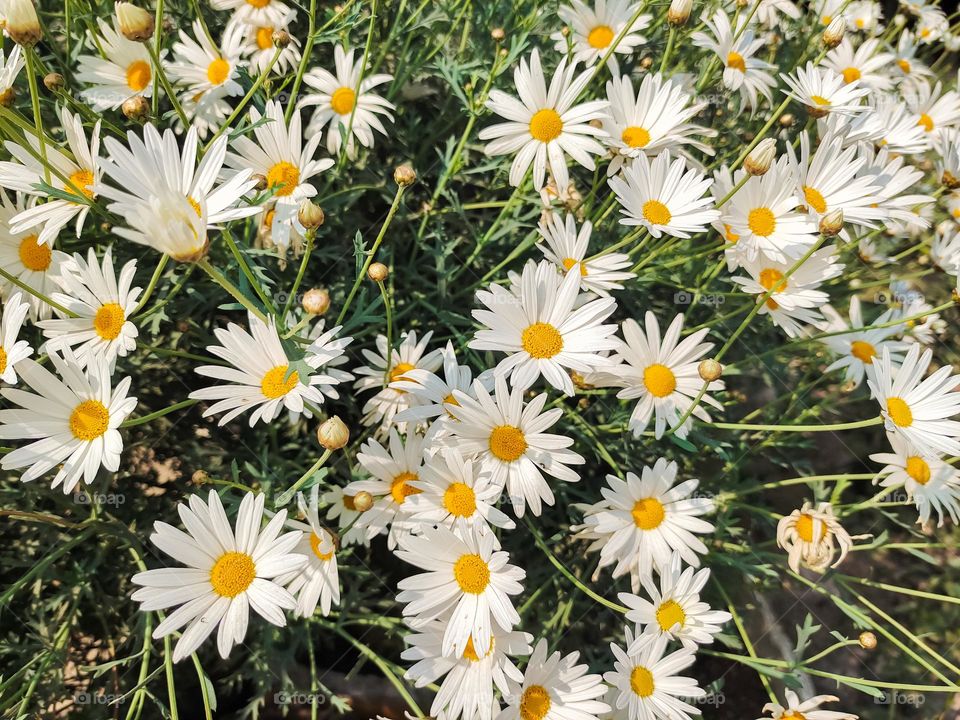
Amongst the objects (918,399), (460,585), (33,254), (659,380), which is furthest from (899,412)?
(33,254)

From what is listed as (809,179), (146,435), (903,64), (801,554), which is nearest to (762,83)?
(809,179)

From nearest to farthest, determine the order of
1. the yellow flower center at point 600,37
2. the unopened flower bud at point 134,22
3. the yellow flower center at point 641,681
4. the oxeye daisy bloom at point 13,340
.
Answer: the unopened flower bud at point 134,22 < the oxeye daisy bloom at point 13,340 < the yellow flower center at point 641,681 < the yellow flower center at point 600,37

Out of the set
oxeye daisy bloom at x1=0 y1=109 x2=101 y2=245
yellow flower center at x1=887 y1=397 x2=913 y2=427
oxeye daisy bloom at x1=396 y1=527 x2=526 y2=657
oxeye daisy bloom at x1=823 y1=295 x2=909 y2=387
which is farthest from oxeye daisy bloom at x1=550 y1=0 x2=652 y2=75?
oxeye daisy bloom at x1=396 y1=527 x2=526 y2=657

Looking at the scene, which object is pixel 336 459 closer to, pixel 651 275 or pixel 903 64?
pixel 651 275

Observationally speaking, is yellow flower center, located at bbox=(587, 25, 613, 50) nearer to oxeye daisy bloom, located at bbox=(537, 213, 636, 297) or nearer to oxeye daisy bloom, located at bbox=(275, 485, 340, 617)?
oxeye daisy bloom, located at bbox=(537, 213, 636, 297)

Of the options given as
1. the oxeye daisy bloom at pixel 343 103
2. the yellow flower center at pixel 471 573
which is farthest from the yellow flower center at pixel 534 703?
the oxeye daisy bloom at pixel 343 103

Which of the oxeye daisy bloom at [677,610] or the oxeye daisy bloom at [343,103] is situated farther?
the oxeye daisy bloom at [343,103]

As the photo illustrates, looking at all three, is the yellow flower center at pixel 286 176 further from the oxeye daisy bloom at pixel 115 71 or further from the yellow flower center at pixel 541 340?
the yellow flower center at pixel 541 340
